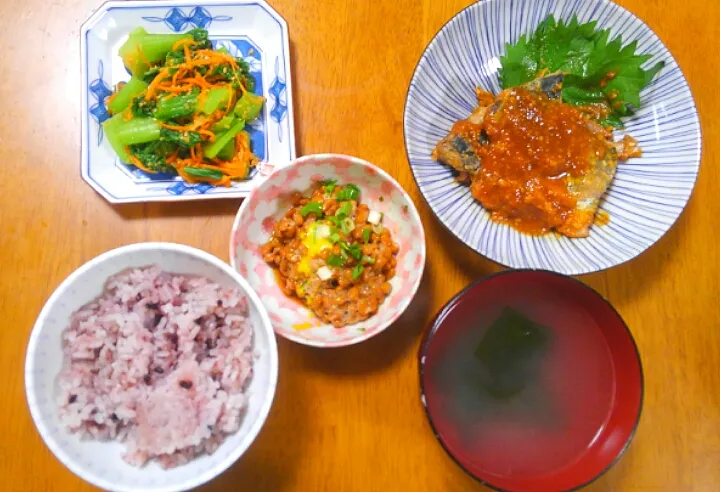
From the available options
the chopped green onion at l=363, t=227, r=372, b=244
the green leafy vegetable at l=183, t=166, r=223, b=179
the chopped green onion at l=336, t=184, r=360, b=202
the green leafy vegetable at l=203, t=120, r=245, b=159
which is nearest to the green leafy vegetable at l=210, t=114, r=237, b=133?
the green leafy vegetable at l=203, t=120, r=245, b=159

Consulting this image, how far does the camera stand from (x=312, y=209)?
144 centimetres

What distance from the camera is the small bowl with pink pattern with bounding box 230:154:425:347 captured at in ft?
4.45

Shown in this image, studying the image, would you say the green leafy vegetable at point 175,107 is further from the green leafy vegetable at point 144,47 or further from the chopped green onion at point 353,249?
the chopped green onion at point 353,249

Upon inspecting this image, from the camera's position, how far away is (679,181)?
4.75 ft

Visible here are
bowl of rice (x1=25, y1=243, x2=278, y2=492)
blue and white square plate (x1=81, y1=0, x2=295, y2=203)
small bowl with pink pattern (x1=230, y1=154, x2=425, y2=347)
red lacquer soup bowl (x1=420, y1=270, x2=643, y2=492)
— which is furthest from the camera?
A: blue and white square plate (x1=81, y1=0, x2=295, y2=203)

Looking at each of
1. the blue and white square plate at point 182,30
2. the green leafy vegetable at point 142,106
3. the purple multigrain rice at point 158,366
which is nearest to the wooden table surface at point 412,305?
the blue and white square plate at point 182,30

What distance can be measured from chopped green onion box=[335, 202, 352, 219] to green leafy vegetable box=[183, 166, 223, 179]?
11.9 inches

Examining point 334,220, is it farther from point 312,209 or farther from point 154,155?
point 154,155

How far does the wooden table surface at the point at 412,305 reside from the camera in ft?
4.71

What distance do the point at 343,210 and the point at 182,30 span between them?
0.63 meters

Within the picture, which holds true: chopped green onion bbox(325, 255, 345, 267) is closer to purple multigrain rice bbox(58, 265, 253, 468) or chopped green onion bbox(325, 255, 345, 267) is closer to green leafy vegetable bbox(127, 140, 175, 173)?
purple multigrain rice bbox(58, 265, 253, 468)

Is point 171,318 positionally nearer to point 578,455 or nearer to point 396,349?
point 396,349

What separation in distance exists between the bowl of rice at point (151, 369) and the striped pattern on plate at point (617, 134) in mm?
523

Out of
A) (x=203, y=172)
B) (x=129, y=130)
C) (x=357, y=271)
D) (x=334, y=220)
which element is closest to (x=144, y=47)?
(x=129, y=130)
